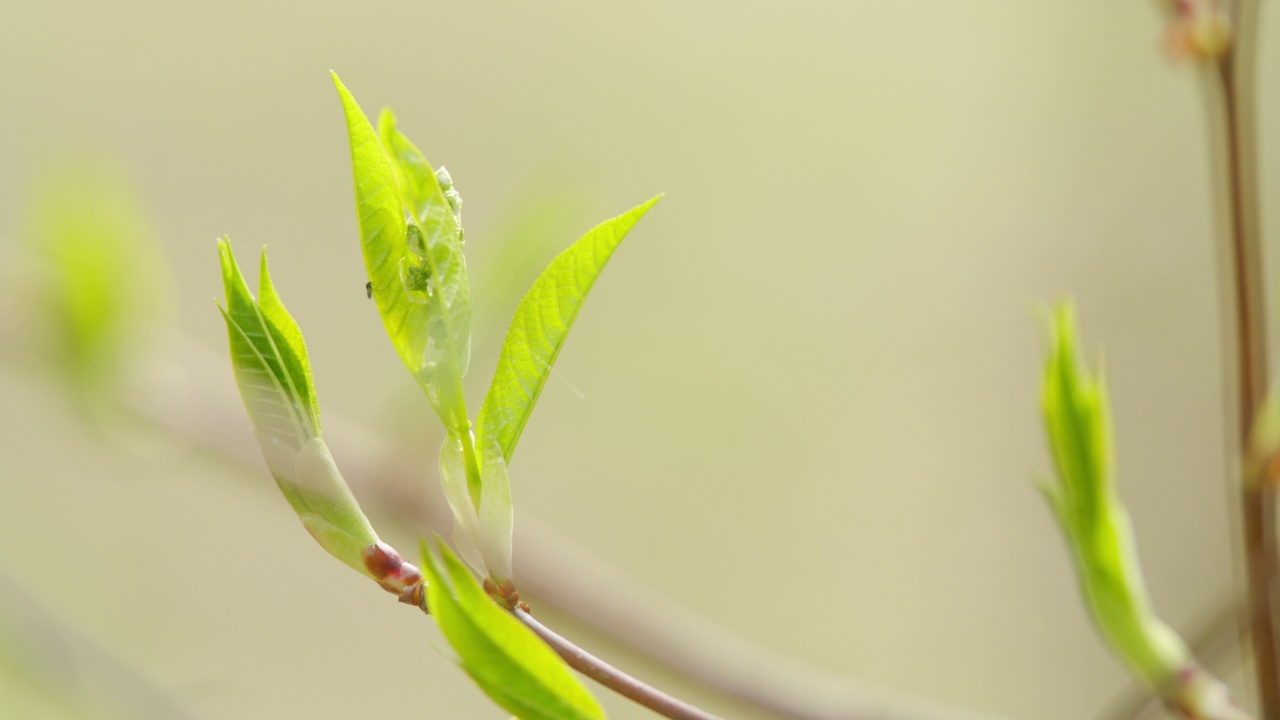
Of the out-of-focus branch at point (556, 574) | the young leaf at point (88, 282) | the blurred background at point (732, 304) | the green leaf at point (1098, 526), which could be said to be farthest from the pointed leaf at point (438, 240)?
the blurred background at point (732, 304)

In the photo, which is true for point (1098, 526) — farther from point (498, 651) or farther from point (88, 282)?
point (88, 282)

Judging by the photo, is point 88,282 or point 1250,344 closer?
point 1250,344

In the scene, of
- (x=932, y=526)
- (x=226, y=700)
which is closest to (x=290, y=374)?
(x=226, y=700)

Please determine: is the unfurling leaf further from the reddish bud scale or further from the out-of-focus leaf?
the out-of-focus leaf

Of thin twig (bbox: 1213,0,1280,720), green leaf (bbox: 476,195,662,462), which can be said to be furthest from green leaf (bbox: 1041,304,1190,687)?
green leaf (bbox: 476,195,662,462)

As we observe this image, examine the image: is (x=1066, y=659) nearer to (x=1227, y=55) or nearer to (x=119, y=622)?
(x=119, y=622)

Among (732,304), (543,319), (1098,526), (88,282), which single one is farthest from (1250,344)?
(732,304)
